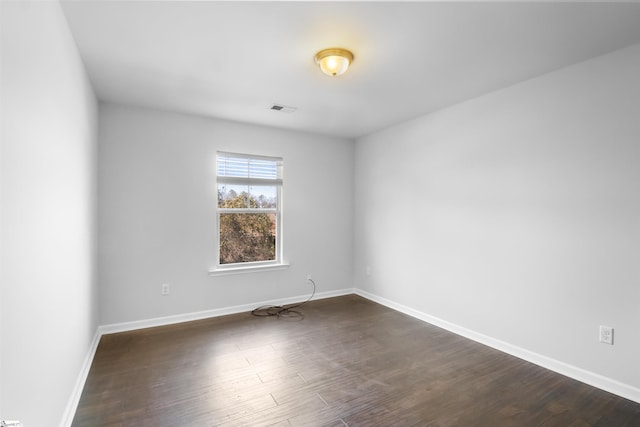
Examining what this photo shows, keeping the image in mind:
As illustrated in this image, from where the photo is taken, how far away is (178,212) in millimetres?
3701

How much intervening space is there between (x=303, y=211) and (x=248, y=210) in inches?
32.5

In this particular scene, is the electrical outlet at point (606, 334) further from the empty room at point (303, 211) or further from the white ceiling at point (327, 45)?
the white ceiling at point (327, 45)

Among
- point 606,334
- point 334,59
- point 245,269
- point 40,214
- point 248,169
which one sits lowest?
point 606,334

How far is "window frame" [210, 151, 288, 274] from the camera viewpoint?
3.96 m

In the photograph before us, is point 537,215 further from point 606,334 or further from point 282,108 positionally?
point 282,108

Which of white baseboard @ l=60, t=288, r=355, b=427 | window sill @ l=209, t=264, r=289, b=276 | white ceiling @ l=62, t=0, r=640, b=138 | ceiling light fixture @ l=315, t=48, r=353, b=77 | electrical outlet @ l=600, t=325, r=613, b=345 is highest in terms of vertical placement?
white ceiling @ l=62, t=0, r=640, b=138

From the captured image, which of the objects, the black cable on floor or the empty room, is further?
the black cable on floor

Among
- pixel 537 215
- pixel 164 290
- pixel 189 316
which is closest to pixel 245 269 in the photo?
pixel 189 316

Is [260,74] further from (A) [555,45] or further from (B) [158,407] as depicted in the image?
(B) [158,407]

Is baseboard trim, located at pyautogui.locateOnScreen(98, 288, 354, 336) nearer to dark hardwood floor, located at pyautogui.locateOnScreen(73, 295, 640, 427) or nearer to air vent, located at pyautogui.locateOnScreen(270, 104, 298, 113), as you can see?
dark hardwood floor, located at pyautogui.locateOnScreen(73, 295, 640, 427)

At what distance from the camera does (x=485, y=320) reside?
123 inches

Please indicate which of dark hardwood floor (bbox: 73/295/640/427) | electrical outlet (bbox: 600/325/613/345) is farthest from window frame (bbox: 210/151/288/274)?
electrical outlet (bbox: 600/325/613/345)

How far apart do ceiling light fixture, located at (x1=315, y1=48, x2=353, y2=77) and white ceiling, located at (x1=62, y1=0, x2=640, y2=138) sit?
63mm

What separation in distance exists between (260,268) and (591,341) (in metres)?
3.46
